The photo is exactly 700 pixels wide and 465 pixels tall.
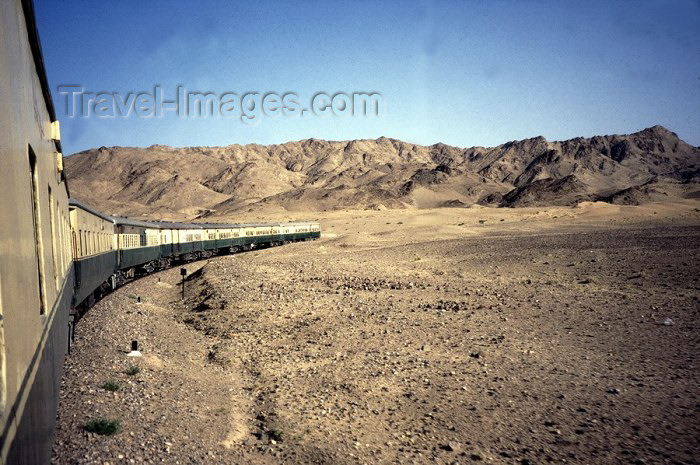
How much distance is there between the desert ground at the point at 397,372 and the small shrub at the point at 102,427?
0.50ft

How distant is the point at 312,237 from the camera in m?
63.3

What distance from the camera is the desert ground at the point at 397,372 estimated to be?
26.2 feet

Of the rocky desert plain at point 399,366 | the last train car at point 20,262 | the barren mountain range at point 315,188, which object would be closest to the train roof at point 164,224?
the rocky desert plain at point 399,366

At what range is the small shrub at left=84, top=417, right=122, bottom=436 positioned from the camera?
773cm

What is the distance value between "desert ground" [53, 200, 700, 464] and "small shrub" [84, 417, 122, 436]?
15 cm

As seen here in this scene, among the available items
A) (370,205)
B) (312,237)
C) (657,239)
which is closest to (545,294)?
(657,239)

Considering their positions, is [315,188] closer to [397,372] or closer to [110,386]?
[397,372]

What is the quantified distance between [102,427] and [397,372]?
637 cm

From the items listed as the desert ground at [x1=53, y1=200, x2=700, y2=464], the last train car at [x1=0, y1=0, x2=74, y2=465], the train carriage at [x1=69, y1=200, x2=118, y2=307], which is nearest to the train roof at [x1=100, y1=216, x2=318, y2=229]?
the train carriage at [x1=69, y1=200, x2=118, y2=307]

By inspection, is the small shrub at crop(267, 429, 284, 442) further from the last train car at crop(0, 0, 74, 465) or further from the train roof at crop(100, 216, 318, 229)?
the train roof at crop(100, 216, 318, 229)

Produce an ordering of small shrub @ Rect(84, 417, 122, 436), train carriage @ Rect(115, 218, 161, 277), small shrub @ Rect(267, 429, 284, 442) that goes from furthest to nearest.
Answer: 1. train carriage @ Rect(115, 218, 161, 277)
2. small shrub @ Rect(267, 429, 284, 442)
3. small shrub @ Rect(84, 417, 122, 436)

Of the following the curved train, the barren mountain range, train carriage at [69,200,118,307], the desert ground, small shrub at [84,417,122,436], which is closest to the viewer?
small shrub at [84,417,122,436]

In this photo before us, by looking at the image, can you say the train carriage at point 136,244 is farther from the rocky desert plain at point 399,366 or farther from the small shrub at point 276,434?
the small shrub at point 276,434

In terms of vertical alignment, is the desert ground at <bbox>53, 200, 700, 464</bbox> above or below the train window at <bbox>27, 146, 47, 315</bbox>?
below
